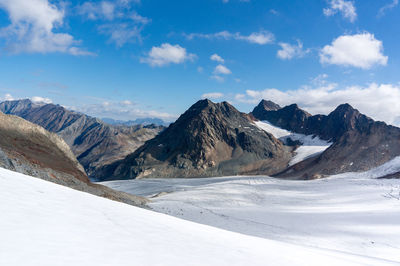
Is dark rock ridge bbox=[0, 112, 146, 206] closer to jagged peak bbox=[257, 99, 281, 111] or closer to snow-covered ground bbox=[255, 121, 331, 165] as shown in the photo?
snow-covered ground bbox=[255, 121, 331, 165]

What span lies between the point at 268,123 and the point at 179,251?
167989 mm

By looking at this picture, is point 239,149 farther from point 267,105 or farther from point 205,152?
point 267,105

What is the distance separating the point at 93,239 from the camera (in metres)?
4.52

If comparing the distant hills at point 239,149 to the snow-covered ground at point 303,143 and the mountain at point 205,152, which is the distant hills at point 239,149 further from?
the snow-covered ground at point 303,143

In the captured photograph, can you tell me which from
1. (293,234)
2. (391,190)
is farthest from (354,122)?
(293,234)

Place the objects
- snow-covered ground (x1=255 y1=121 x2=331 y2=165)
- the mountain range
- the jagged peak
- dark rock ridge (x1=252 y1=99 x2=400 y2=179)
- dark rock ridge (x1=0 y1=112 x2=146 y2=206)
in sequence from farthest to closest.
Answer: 1. the jagged peak
2. snow-covered ground (x1=255 y1=121 x2=331 y2=165)
3. the mountain range
4. dark rock ridge (x1=252 y1=99 x2=400 y2=179)
5. dark rock ridge (x1=0 y1=112 x2=146 y2=206)

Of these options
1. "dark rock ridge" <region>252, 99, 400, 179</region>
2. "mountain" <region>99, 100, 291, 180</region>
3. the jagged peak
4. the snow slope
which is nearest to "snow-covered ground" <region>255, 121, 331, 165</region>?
"mountain" <region>99, 100, 291, 180</region>

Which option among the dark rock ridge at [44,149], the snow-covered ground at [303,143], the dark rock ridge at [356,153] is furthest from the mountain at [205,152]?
the dark rock ridge at [44,149]

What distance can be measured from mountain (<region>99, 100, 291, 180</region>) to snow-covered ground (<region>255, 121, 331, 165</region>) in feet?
17.0

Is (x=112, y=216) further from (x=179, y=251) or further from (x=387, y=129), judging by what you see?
(x=387, y=129)

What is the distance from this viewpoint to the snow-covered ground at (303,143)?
4190 inches

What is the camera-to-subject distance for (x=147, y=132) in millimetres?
192375

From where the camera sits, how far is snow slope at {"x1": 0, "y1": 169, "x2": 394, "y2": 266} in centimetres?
371

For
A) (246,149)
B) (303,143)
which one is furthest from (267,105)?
(246,149)
